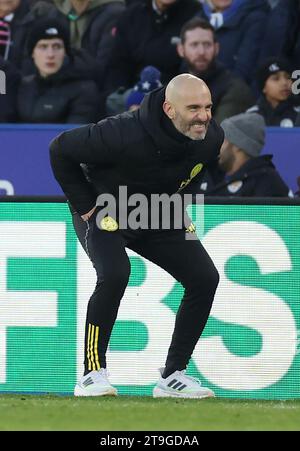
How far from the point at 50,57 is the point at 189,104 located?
4703mm

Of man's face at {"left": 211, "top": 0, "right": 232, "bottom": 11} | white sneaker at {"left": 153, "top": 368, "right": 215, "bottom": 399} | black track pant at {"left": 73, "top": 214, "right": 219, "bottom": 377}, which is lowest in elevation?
white sneaker at {"left": 153, "top": 368, "right": 215, "bottom": 399}

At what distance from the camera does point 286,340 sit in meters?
9.35

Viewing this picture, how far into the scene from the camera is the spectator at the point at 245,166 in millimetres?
10531

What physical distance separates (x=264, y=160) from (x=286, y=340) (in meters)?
1.84

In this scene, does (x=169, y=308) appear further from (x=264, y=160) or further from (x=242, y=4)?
(x=242, y=4)

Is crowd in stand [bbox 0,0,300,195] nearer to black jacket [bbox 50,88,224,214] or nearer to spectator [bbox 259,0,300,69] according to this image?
spectator [bbox 259,0,300,69]

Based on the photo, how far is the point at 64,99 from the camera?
41.1 feet

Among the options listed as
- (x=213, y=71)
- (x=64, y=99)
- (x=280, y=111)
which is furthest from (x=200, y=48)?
(x=64, y=99)

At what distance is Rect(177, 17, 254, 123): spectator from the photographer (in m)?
12.0

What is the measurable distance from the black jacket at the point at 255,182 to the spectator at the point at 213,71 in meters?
1.34

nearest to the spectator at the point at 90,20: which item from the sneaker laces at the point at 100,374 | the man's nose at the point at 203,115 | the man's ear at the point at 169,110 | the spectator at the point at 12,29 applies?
the spectator at the point at 12,29

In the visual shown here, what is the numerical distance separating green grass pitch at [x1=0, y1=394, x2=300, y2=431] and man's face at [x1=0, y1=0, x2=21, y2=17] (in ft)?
20.2

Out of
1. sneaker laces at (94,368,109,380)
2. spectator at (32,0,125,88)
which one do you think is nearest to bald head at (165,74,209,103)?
sneaker laces at (94,368,109,380)
